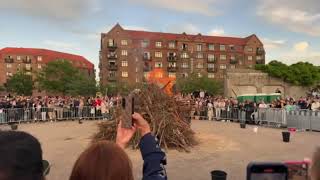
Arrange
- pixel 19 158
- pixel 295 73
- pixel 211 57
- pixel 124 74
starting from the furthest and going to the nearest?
pixel 211 57
pixel 124 74
pixel 295 73
pixel 19 158

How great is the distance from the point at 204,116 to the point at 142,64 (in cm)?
7431

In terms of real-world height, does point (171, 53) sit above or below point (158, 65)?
above

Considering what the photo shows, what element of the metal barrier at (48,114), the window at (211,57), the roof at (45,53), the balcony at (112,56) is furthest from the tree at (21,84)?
the metal barrier at (48,114)

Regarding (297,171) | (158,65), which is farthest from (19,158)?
(158,65)

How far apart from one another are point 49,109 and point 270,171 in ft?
96.5

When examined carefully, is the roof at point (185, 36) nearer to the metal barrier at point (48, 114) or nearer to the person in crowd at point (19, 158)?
the metal barrier at point (48, 114)

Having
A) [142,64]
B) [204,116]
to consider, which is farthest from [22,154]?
[142,64]

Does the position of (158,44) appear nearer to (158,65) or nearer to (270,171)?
(158,65)

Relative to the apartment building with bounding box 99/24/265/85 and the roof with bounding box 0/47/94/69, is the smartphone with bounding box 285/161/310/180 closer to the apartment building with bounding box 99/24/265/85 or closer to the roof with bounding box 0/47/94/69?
the apartment building with bounding box 99/24/265/85

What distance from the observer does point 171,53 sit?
115062 millimetres

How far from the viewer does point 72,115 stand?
32.6 m

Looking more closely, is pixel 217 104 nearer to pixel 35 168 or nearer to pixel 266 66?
pixel 35 168

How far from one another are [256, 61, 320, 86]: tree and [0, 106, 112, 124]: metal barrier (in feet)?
187

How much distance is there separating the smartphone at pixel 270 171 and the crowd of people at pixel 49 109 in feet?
82.1
